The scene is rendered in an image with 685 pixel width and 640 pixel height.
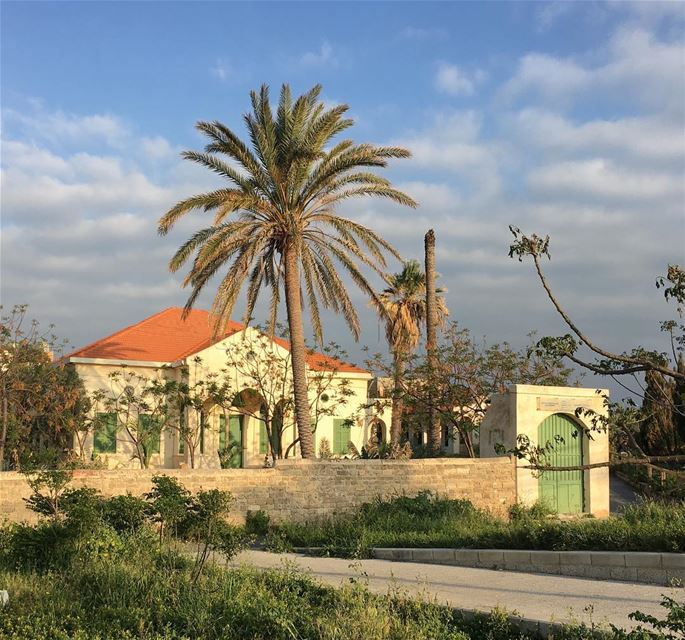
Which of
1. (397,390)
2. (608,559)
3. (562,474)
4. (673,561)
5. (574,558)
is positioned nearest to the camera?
(673,561)

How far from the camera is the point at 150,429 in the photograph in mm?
27125

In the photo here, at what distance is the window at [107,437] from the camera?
93.0 ft

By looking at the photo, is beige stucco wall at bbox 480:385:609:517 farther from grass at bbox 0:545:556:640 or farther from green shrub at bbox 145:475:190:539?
grass at bbox 0:545:556:640

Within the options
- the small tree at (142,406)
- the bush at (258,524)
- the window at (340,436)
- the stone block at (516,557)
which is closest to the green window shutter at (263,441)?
the window at (340,436)

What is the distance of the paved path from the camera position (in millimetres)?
9062

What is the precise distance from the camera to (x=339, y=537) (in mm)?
15781

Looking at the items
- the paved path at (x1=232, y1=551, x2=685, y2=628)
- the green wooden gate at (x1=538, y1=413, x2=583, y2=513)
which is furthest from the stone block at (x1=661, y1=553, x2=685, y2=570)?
the green wooden gate at (x1=538, y1=413, x2=583, y2=513)

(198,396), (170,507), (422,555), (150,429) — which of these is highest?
(198,396)

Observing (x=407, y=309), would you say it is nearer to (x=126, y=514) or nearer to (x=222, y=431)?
(x=222, y=431)

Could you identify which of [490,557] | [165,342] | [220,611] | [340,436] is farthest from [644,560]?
[165,342]

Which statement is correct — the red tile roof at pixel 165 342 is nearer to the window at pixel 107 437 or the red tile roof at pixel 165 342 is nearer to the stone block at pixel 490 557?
the window at pixel 107 437

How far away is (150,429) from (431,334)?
32.3 feet

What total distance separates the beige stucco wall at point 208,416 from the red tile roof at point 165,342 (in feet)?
1.83

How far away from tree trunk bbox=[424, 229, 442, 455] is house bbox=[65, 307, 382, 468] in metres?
2.73
